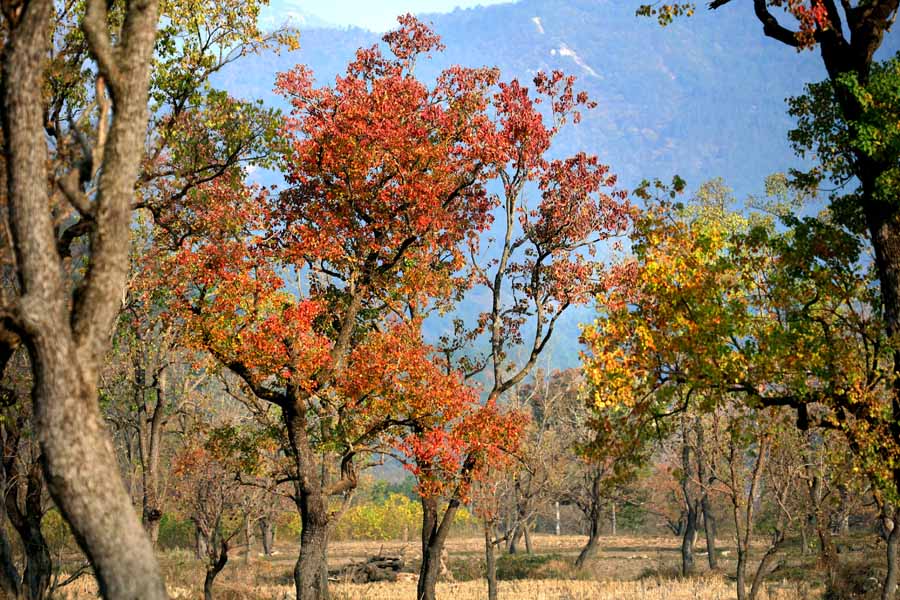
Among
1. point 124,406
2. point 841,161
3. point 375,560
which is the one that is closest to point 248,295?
point 841,161

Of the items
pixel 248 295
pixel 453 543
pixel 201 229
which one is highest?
pixel 201 229

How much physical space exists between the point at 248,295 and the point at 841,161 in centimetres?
1283

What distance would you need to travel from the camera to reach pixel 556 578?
1766 inches

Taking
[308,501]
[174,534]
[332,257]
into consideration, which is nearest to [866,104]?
[332,257]

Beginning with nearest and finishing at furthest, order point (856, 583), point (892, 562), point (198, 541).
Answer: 1. point (892, 562)
2. point (856, 583)
3. point (198, 541)

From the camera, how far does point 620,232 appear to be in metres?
25.5

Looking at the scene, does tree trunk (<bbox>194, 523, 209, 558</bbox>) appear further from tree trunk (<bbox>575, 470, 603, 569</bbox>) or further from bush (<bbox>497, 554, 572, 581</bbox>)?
tree trunk (<bbox>575, 470, 603, 569</bbox>)

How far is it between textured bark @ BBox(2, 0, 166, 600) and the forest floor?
879 inches

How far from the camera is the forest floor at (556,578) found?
3328 cm

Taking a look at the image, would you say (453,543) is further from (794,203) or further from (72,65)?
(72,65)

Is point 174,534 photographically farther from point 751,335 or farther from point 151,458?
point 751,335

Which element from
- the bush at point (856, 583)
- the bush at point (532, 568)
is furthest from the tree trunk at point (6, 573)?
the bush at point (532, 568)

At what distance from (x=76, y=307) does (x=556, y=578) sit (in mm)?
39911

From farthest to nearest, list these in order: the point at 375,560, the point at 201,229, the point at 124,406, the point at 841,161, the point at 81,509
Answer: the point at 375,560, the point at 124,406, the point at 201,229, the point at 841,161, the point at 81,509
